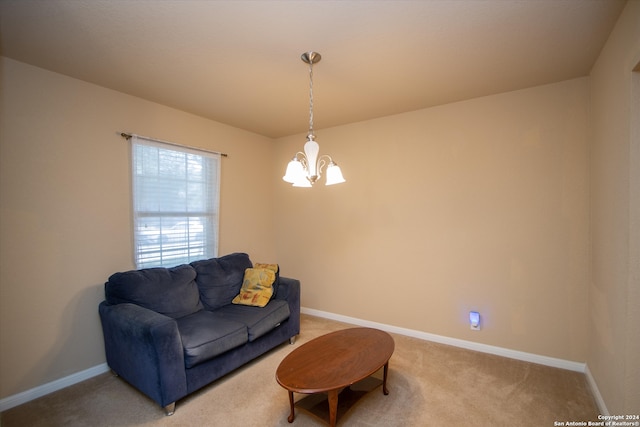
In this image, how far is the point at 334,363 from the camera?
197 centimetres

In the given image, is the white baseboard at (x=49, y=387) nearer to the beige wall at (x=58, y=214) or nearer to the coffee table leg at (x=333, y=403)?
the beige wall at (x=58, y=214)

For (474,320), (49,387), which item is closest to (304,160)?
(474,320)

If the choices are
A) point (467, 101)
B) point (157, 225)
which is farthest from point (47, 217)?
point (467, 101)

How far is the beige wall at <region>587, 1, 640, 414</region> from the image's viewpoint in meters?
1.57

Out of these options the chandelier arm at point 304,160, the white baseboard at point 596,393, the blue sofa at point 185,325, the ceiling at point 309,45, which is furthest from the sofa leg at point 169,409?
the white baseboard at point 596,393

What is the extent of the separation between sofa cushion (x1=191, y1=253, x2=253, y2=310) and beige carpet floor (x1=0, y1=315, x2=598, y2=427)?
2.49 feet

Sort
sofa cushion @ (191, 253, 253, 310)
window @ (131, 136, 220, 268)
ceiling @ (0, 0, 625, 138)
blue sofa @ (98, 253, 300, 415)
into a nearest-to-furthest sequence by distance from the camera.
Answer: ceiling @ (0, 0, 625, 138) → blue sofa @ (98, 253, 300, 415) → window @ (131, 136, 220, 268) → sofa cushion @ (191, 253, 253, 310)

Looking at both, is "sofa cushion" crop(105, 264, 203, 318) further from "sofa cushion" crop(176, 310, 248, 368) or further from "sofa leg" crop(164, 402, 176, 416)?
"sofa leg" crop(164, 402, 176, 416)

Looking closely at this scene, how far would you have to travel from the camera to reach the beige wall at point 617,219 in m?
1.57

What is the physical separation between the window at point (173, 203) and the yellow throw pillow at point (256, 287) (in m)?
0.69

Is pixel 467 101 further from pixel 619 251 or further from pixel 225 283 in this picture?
pixel 225 283

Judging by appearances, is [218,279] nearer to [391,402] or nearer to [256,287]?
[256,287]

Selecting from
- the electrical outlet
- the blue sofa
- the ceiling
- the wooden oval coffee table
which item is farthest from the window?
the electrical outlet

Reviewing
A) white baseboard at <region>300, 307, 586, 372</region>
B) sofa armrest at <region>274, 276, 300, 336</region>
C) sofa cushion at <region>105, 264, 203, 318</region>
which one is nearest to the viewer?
sofa cushion at <region>105, 264, 203, 318</region>
